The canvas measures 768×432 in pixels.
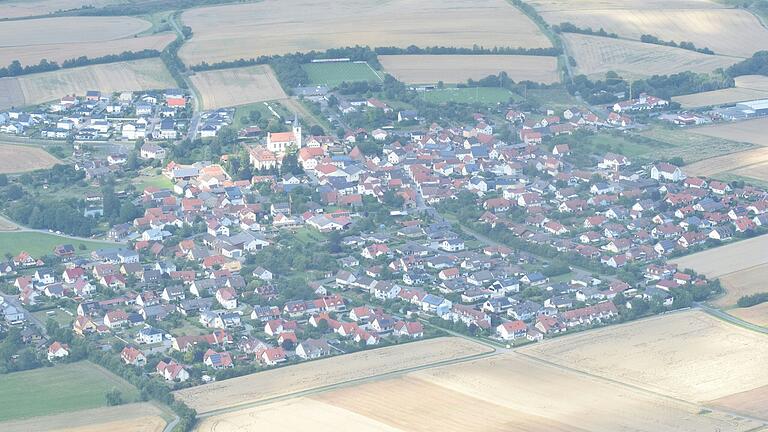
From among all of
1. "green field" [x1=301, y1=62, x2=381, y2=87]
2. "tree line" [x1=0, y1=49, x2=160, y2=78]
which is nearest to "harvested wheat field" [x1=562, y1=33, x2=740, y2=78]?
"green field" [x1=301, y1=62, x2=381, y2=87]

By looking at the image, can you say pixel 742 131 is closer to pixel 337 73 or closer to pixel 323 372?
pixel 337 73

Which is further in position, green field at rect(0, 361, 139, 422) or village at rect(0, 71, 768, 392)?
village at rect(0, 71, 768, 392)

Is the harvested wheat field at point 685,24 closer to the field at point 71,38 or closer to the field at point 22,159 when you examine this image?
the field at point 71,38

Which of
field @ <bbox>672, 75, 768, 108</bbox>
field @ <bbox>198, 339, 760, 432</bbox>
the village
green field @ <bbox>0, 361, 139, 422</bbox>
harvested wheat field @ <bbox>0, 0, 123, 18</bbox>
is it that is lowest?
field @ <bbox>198, 339, 760, 432</bbox>

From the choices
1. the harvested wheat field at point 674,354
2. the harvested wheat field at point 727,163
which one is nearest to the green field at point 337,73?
the harvested wheat field at point 727,163

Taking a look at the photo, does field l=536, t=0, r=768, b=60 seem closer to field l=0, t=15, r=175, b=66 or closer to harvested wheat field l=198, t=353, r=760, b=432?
field l=0, t=15, r=175, b=66

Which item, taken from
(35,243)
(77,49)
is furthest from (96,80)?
(35,243)

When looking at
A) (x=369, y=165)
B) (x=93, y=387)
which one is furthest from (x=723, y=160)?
(x=93, y=387)
